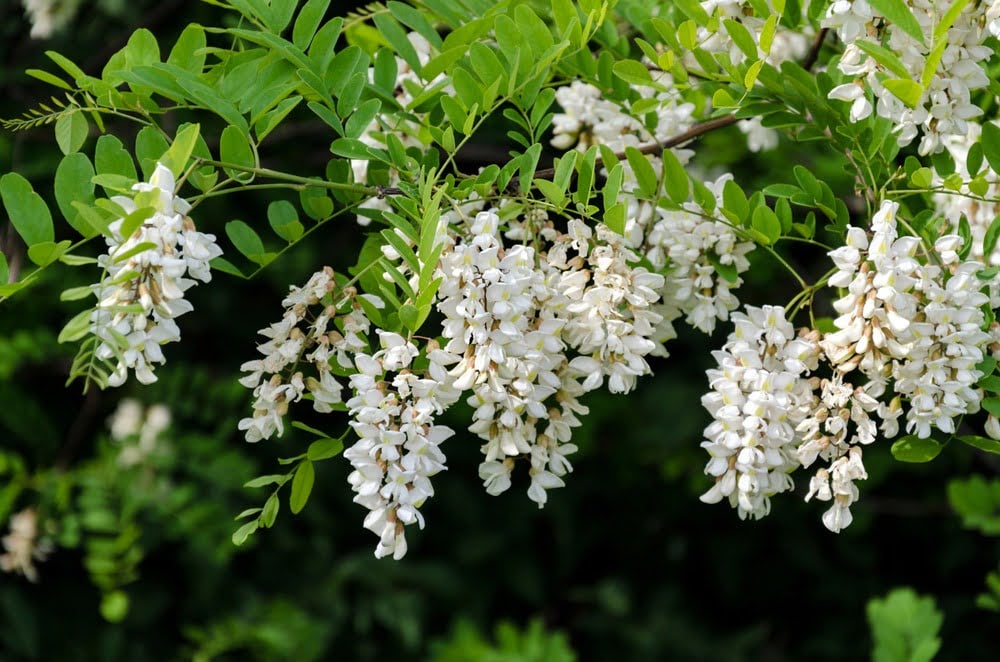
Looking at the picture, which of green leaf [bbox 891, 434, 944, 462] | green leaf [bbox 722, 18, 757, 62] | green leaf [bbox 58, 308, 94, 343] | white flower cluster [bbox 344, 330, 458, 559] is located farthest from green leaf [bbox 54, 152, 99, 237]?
green leaf [bbox 891, 434, 944, 462]

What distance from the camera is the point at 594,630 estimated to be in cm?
242

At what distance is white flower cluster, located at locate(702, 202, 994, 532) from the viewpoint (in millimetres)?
716

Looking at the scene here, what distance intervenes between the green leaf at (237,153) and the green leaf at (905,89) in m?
0.43

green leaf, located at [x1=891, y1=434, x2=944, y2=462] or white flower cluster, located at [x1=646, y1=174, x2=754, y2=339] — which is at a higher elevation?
white flower cluster, located at [x1=646, y1=174, x2=754, y2=339]

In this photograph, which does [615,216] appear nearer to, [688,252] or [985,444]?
[688,252]

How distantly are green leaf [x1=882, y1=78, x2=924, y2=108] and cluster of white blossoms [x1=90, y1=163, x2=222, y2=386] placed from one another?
447 millimetres

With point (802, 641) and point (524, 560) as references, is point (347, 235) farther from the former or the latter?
point (802, 641)

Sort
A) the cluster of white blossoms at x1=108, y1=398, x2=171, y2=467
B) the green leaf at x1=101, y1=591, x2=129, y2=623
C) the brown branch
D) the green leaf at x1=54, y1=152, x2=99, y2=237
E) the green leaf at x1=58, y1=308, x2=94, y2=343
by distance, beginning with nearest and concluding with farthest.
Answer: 1. the green leaf at x1=58, y1=308, x2=94, y2=343
2. the green leaf at x1=54, y1=152, x2=99, y2=237
3. the brown branch
4. the green leaf at x1=101, y1=591, x2=129, y2=623
5. the cluster of white blossoms at x1=108, y1=398, x2=171, y2=467

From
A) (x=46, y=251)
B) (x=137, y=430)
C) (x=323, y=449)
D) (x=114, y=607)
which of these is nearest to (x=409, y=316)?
(x=323, y=449)

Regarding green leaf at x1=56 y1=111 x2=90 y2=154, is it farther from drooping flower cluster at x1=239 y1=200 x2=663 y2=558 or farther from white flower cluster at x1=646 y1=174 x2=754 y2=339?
white flower cluster at x1=646 y1=174 x2=754 y2=339

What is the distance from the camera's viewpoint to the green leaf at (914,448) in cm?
79

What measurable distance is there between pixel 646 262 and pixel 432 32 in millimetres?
288

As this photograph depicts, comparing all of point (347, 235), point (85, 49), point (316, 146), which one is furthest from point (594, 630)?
point (85, 49)

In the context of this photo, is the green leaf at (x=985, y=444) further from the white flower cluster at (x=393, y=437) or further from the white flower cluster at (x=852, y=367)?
the white flower cluster at (x=393, y=437)
